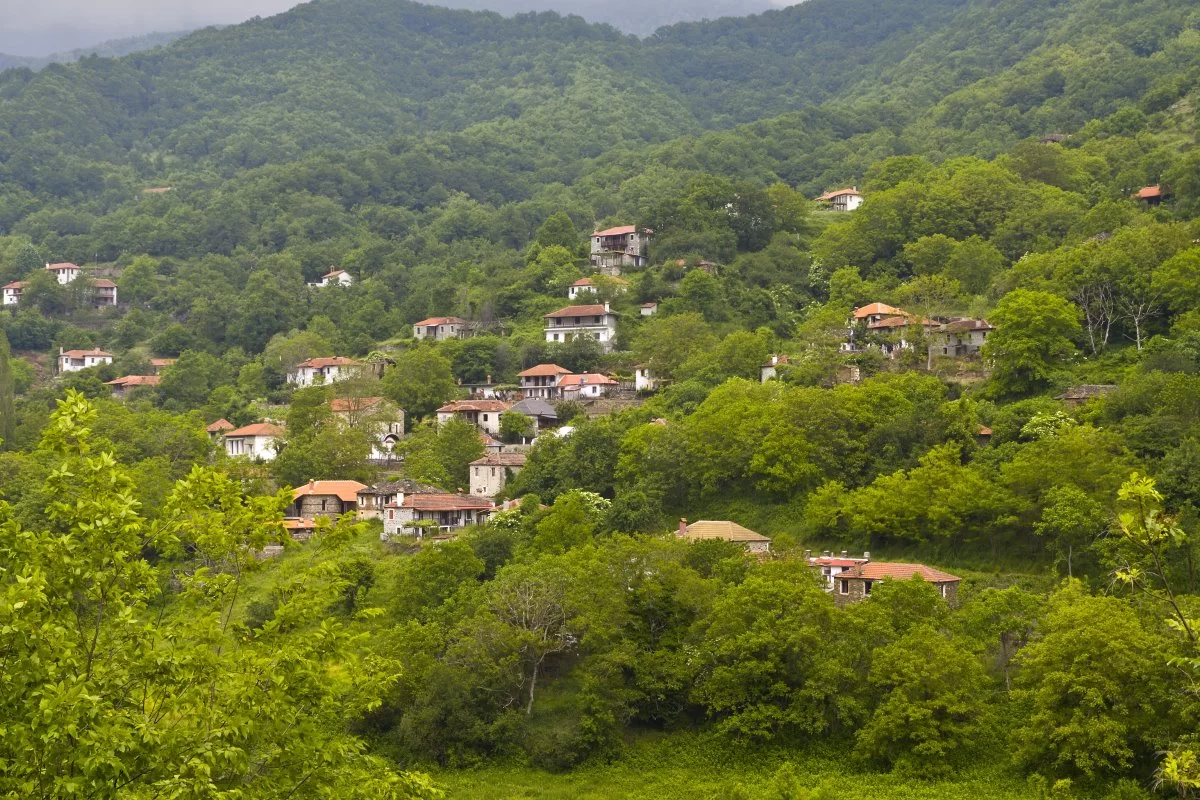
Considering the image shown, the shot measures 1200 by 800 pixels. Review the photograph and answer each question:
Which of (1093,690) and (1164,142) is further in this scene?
(1164,142)

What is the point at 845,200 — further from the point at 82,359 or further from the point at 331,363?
the point at 82,359

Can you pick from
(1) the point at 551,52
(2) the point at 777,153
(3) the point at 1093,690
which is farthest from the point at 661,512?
(1) the point at 551,52

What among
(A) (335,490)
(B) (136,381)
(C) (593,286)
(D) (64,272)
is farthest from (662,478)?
(D) (64,272)

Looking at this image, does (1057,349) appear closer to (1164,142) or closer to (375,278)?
(1164,142)

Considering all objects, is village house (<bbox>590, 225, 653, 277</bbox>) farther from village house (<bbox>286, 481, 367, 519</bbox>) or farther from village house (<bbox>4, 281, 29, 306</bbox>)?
village house (<bbox>4, 281, 29, 306</bbox>)

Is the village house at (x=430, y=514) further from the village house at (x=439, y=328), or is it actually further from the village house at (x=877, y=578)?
the village house at (x=439, y=328)

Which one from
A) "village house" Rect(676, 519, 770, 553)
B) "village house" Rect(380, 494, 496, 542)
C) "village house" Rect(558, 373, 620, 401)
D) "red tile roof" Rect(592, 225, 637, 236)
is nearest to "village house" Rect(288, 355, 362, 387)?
"village house" Rect(558, 373, 620, 401)
